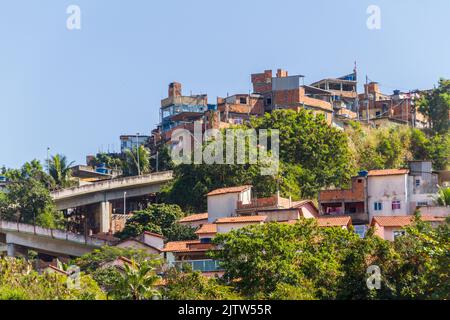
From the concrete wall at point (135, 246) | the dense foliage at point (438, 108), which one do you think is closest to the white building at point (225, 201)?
the concrete wall at point (135, 246)

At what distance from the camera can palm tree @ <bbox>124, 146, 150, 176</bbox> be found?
7062cm

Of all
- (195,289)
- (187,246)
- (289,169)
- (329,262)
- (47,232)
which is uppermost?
(289,169)

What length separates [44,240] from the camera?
5969 cm

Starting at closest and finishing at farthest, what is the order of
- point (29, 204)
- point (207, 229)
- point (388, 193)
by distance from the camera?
1. point (207, 229)
2. point (388, 193)
3. point (29, 204)

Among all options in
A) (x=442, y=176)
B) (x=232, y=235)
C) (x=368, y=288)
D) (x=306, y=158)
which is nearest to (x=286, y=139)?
(x=306, y=158)

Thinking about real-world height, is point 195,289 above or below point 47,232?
below

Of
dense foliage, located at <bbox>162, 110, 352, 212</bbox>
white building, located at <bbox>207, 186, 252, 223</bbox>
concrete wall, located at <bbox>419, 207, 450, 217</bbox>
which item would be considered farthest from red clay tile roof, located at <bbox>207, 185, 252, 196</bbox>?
concrete wall, located at <bbox>419, 207, 450, 217</bbox>

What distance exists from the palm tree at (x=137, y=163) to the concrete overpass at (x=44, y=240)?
11.5 metres

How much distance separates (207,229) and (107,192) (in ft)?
58.4

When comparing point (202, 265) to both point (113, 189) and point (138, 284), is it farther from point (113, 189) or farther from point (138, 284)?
point (113, 189)

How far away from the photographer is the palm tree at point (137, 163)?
232 ft

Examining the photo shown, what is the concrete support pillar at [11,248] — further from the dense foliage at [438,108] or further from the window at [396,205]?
the dense foliage at [438,108]

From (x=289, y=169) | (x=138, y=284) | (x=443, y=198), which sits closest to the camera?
(x=138, y=284)

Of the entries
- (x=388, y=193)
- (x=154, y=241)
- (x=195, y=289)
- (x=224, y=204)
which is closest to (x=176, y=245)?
(x=154, y=241)
